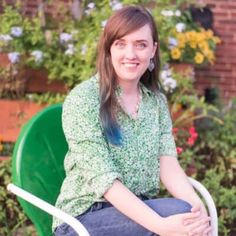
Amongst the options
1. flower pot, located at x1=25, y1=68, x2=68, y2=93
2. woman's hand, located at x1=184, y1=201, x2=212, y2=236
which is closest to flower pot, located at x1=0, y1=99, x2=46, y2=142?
flower pot, located at x1=25, y1=68, x2=68, y2=93

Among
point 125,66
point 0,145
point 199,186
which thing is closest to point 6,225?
point 0,145

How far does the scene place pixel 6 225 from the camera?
4148mm

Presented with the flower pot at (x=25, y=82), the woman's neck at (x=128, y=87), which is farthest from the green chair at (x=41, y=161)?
the flower pot at (x=25, y=82)

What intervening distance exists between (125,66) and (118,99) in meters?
0.14

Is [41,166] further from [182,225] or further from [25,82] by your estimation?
[25,82]

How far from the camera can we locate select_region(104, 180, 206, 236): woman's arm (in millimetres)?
2502

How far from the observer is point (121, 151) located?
271 centimetres

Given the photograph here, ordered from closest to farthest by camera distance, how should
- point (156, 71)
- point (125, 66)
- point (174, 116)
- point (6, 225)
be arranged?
point (125, 66), point (156, 71), point (6, 225), point (174, 116)

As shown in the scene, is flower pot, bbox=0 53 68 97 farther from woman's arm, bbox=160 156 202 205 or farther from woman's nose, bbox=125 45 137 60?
woman's nose, bbox=125 45 137 60

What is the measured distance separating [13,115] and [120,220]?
2.27 meters

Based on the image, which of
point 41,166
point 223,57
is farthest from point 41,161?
point 223,57

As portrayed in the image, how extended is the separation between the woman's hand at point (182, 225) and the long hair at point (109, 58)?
1.21 feet

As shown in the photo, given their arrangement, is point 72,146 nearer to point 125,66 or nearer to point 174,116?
point 125,66

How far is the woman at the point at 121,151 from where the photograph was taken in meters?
2.57
